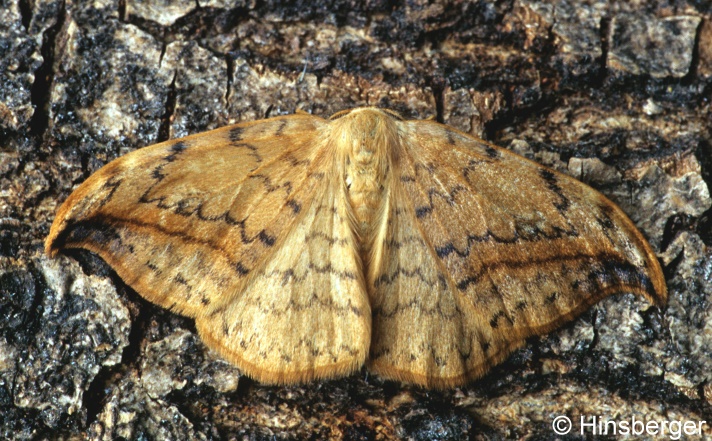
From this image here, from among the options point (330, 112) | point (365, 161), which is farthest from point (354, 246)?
point (330, 112)

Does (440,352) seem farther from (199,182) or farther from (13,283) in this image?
(13,283)

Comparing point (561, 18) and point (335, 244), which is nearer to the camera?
point (335, 244)

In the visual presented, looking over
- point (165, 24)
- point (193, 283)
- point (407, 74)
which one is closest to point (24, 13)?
point (165, 24)

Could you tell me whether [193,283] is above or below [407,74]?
below

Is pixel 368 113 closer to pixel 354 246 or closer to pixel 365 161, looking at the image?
pixel 365 161

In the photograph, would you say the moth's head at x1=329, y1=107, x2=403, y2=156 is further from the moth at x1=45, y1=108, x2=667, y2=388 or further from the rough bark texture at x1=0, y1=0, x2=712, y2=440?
the rough bark texture at x1=0, y1=0, x2=712, y2=440

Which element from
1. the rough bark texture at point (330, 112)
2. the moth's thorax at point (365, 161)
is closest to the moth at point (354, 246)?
the moth's thorax at point (365, 161)

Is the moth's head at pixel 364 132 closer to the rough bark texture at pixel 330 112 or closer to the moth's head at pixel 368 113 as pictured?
the moth's head at pixel 368 113
